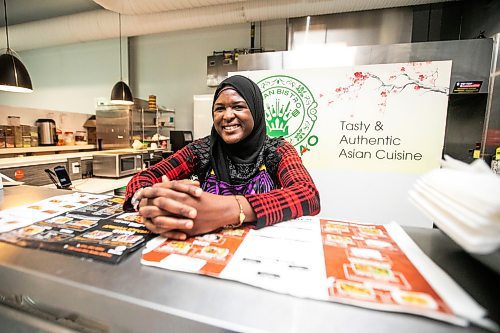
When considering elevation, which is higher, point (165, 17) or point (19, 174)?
point (165, 17)

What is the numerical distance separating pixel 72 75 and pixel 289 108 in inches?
221

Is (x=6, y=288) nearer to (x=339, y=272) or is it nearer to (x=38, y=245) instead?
(x=38, y=245)

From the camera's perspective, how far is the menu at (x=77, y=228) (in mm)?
493

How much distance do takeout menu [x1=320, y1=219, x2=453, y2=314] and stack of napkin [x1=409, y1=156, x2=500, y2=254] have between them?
9 centimetres

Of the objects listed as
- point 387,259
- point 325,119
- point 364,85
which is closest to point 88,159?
point 325,119

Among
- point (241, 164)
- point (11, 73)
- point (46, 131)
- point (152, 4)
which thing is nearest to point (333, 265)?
point (241, 164)

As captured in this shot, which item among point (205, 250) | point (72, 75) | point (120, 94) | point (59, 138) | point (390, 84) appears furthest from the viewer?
point (72, 75)

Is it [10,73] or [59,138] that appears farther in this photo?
[59,138]

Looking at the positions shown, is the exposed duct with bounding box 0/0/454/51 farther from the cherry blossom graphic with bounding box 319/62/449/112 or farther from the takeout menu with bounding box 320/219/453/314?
the takeout menu with bounding box 320/219/453/314

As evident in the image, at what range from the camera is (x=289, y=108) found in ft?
7.25

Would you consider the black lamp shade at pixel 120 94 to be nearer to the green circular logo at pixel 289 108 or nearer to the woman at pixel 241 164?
the green circular logo at pixel 289 108

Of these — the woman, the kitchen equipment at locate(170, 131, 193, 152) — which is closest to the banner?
the woman

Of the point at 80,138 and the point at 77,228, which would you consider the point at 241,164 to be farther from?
the point at 80,138

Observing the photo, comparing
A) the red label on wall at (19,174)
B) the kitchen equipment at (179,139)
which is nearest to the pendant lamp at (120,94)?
the kitchen equipment at (179,139)
